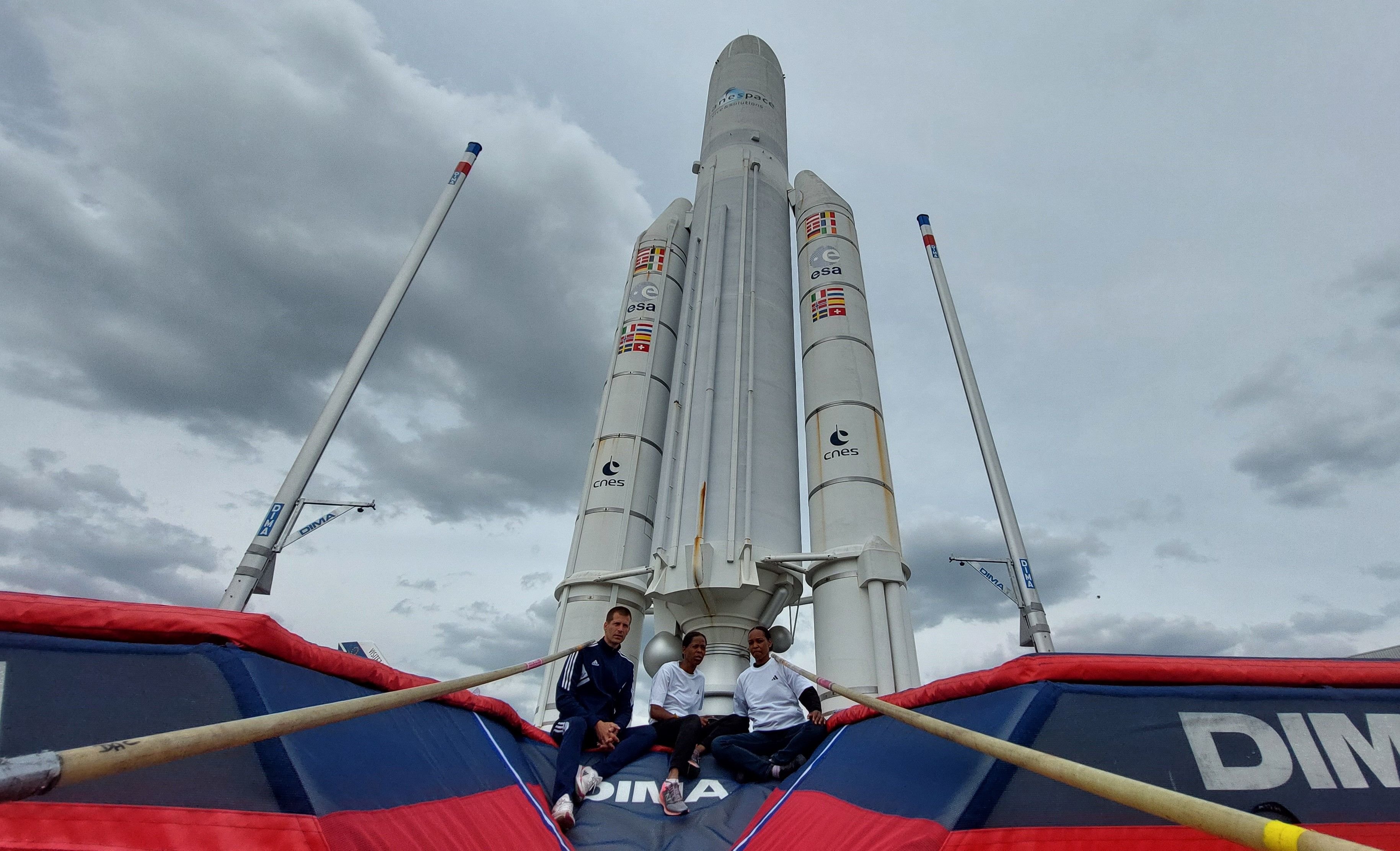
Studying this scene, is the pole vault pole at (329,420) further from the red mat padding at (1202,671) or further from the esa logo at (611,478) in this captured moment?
the red mat padding at (1202,671)

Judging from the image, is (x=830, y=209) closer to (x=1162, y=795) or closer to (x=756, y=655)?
(x=756, y=655)

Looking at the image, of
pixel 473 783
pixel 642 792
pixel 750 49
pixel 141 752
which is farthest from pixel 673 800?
pixel 750 49

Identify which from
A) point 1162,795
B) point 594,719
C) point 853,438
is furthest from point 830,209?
point 1162,795

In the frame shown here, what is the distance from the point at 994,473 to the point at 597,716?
892 centimetres

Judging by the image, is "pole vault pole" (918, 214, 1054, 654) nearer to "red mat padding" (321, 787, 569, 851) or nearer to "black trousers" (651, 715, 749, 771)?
"black trousers" (651, 715, 749, 771)

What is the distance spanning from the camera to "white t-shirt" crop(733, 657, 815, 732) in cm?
544

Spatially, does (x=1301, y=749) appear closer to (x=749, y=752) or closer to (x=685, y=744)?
(x=749, y=752)

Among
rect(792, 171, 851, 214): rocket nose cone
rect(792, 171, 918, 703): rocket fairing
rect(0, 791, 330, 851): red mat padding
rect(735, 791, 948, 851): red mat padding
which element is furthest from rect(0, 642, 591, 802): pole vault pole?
rect(792, 171, 851, 214): rocket nose cone

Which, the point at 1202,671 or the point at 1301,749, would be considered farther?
the point at 1202,671

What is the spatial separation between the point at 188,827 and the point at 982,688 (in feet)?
10.1

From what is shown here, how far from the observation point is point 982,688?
3213mm

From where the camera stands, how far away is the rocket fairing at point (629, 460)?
10.5 metres

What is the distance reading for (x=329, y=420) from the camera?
904cm

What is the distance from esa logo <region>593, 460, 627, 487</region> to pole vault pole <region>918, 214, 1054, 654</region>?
248 inches
